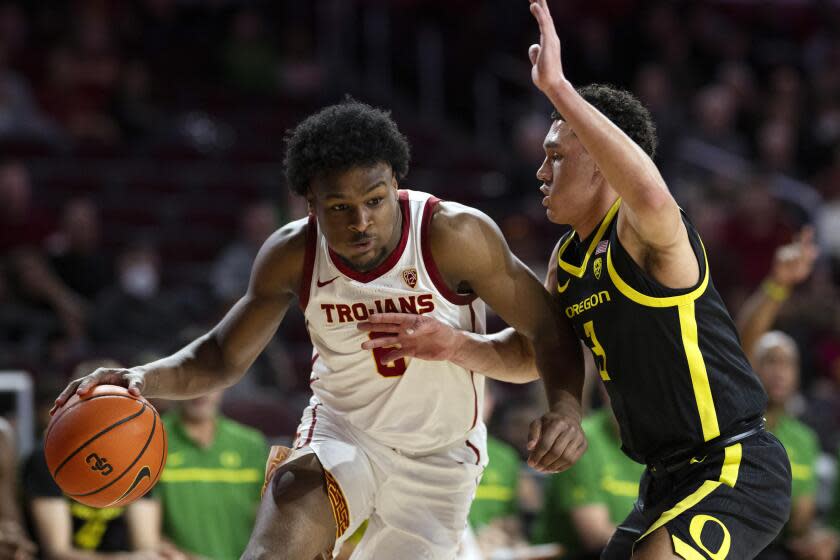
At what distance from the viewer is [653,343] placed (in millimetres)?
3812

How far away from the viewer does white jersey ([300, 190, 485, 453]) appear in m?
4.24

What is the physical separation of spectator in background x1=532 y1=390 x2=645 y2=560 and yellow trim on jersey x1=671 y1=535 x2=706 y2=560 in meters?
3.14

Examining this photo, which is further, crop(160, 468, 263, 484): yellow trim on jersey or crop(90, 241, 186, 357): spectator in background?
crop(90, 241, 186, 357): spectator in background

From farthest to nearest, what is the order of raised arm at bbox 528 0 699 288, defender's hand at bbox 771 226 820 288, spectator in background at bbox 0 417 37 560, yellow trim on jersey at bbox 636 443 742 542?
spectator in background at bbox 0 417 37 560
defender's hand at bbox 771 226 820 288
yellow trim on jersey at bbox 636 443 742 542
raised arm at bbox 528 0 699 288

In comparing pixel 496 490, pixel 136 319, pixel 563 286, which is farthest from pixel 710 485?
pixel 136 319

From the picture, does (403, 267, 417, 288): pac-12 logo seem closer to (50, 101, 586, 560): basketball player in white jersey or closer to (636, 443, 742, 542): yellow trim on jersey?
(50, 101, 586, 560): basketball player in white jersey

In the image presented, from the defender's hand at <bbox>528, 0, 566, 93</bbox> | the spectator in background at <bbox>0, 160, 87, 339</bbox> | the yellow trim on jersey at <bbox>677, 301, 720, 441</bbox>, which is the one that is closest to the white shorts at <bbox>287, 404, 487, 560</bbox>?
the yellow trim on jersey at <bbox>677, 301, 720, 441</bbox>

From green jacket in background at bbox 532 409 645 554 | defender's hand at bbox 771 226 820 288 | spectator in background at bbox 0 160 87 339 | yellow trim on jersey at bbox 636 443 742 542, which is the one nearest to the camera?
yellow trim on jersey at bbox 636 443 742 542

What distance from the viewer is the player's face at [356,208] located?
4.02m

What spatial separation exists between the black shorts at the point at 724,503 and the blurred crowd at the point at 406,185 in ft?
6.21

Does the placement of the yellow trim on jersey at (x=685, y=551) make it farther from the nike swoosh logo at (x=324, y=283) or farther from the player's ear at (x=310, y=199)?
the player's ear at (x=310, y=199)

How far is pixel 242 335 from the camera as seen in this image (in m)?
4.47

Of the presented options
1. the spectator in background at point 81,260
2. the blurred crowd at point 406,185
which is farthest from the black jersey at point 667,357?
the spectator in background at point 81,260

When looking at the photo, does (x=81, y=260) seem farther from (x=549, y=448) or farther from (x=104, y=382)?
(x=549, y=448)
